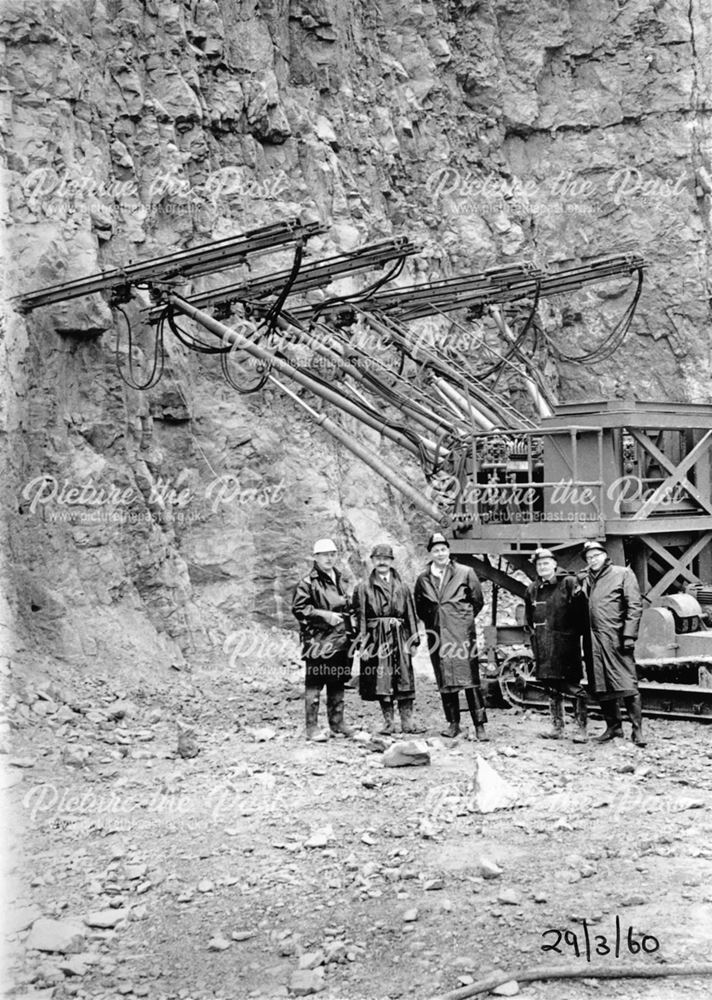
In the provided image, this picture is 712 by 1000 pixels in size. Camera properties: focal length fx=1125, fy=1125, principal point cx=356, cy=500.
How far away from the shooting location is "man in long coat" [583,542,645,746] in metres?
9.13

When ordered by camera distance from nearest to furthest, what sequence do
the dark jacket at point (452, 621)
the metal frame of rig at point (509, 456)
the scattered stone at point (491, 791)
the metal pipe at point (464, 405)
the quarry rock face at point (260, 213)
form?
1. the scattered stone at point (491, 791)
2. the dark jacket at point (452, 621)
3. the metal frame of rig at point (509, 456)
4. the quarry rock face at point (260, 213)
5. the metal pipe at point (464, 405)

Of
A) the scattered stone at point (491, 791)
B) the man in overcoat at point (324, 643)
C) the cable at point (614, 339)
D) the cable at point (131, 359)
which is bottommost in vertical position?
the scattered stone at point (491, 791)

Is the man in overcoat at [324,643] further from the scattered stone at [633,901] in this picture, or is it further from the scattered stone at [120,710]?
the scattered stone at [633,901]

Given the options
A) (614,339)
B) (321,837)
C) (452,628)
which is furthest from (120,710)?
(614,339)

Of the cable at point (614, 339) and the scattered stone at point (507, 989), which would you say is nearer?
the scattered stone at point (507, 989)

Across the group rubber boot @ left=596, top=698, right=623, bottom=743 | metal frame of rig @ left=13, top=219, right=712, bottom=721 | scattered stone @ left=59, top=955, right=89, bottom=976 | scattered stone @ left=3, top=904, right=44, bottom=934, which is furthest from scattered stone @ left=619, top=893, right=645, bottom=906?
metal frame of rig @ left=13, top=219, right=712, bottom=721

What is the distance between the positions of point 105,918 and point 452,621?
14.4 feet

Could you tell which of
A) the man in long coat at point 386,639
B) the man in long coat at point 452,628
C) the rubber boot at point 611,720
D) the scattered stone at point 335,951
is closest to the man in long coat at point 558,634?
the rubber boot at point 611,720

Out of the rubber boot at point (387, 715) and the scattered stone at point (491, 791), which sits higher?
the rubber boot at point (387, 715)

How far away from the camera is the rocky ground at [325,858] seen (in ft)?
17.3

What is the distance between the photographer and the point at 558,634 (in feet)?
31.4

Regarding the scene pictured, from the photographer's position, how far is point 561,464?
35.0ft
